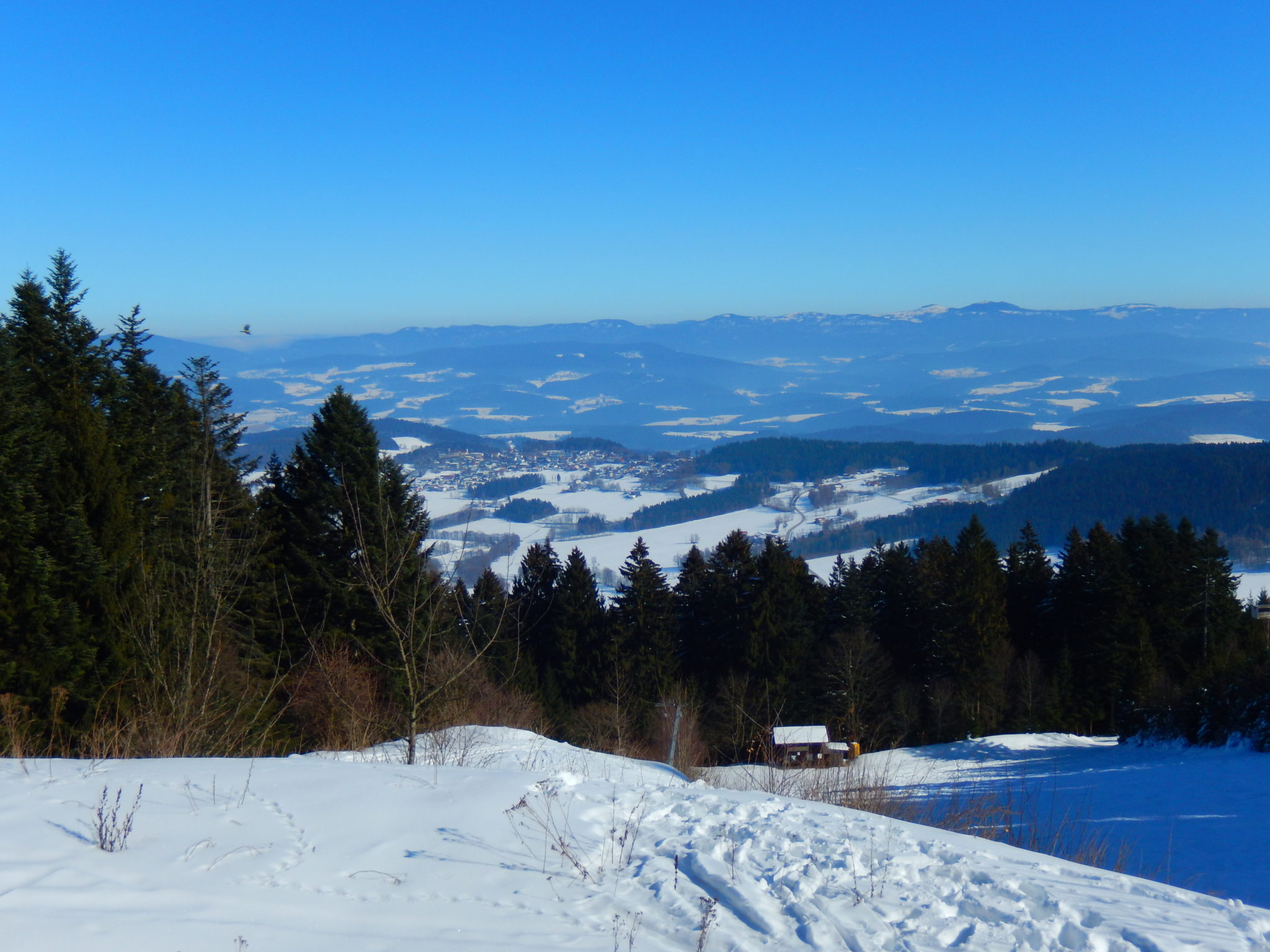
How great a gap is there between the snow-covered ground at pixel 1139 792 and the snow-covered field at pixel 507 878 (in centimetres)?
213

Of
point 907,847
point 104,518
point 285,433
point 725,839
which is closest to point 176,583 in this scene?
point 104,518

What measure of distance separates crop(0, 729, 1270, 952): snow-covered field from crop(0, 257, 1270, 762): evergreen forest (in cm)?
229

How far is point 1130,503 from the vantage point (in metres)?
75.8

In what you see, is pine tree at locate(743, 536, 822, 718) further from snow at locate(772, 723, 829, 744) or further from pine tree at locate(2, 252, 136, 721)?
pine tree at locate(2, 252, 136, 721)

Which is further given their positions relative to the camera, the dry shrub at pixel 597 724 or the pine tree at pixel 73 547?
the dry shrub at pixel 597 724

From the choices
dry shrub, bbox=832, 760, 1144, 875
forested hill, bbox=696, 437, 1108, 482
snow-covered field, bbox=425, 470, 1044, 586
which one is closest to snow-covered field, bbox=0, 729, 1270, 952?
dry shrub, bbox=832, 760, 1144, 875

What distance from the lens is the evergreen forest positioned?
930 cm

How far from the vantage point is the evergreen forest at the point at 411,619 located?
30.5 feet

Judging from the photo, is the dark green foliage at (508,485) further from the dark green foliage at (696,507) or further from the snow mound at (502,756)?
the snow mound at (502,756)

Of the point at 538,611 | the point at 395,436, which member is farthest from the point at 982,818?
the point at 395,436

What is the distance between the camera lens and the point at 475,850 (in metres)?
4.19

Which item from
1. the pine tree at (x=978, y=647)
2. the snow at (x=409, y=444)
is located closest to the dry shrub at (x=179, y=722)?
the pine tree at (x=978, y=647)

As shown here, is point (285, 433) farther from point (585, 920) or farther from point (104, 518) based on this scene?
point (585, 920)

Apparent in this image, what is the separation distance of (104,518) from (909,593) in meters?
27.0
